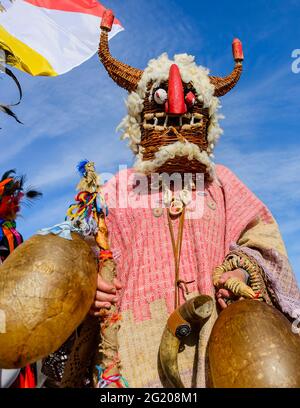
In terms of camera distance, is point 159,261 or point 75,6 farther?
point 75,6

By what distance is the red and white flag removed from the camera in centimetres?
417

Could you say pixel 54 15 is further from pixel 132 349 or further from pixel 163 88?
pixel 132 349

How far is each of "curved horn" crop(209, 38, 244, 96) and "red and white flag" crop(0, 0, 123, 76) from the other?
1.07 meters

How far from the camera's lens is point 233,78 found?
3324 millimetres

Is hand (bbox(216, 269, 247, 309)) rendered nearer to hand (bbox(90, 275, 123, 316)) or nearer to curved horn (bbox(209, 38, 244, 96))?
hand (bbox(90, 275, 123, 316))

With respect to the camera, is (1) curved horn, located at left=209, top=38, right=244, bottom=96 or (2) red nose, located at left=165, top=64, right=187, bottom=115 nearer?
(2) red nose, located at left=165, top=64, right=187, bottom=115

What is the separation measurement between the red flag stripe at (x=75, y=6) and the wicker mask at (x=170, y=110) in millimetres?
1524

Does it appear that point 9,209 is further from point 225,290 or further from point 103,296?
point 225,290

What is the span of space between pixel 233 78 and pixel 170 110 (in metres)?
0.71

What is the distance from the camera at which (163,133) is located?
2955mm

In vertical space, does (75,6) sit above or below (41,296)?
above

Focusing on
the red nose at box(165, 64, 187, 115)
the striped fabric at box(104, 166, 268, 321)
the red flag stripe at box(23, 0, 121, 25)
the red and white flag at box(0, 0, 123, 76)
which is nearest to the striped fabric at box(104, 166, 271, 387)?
the striped fabric at box(104, 166, 268, 321)

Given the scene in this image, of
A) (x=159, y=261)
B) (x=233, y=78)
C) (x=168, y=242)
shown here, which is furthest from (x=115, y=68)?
(x=159, y=261)

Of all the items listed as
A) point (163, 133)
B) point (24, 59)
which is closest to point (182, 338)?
point (163, 133)
